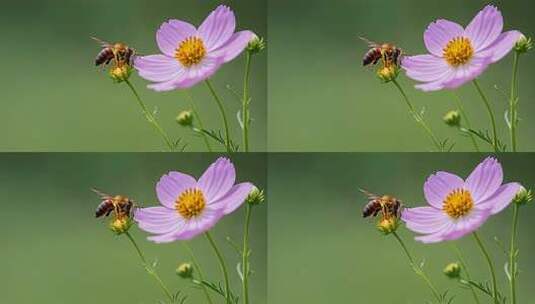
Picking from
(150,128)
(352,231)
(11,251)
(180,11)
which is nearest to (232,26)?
(180,11)

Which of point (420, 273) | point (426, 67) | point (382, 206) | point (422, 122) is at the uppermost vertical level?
point (426, 67)

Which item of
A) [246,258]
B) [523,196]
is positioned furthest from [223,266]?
[523,196]

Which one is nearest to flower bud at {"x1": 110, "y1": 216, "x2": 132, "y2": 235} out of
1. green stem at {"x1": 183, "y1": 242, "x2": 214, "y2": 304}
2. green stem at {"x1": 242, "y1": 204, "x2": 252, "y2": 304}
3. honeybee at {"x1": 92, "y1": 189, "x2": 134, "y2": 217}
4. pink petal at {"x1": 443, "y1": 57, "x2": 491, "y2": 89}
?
honeybee at {"x1": 92, "y1": 189, "x2": 134, "y2": 217}

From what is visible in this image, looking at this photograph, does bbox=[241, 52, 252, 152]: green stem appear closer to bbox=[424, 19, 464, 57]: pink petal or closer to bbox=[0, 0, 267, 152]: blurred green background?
bbox=[0, 0, 267, 152]: blurred green background

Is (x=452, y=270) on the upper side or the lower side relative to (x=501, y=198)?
lower

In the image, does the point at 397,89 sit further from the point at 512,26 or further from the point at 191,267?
the point at 191,267

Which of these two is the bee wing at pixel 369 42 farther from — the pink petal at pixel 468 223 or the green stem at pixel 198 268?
the green stem at pixel 198 268

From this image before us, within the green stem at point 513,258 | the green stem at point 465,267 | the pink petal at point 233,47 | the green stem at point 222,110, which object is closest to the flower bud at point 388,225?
the green stem at point 465,267

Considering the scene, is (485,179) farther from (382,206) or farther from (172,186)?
(172,186)
